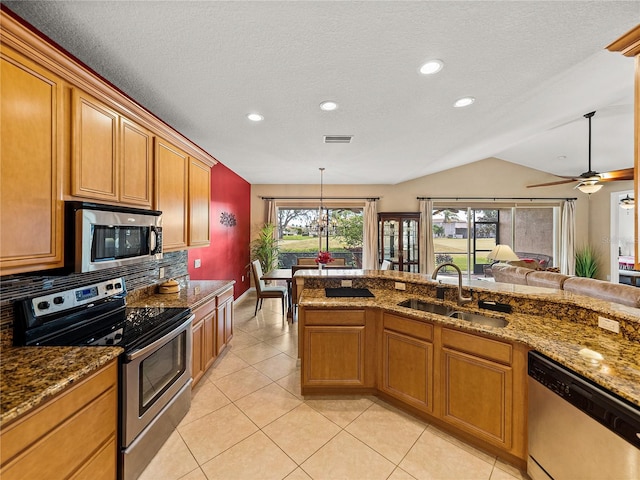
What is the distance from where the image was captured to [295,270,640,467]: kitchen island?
4.84 ft

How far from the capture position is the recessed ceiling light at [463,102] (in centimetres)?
224

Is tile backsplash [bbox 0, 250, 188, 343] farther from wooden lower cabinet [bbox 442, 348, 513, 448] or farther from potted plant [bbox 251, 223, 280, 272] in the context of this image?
potted plant [bbox 251, 223, 280, 272]

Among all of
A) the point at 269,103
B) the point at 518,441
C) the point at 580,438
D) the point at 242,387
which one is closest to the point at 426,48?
the point at 269,103

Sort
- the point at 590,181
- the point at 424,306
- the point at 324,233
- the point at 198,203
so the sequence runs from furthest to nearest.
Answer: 1. the point at 324,233
2. the point at 590,181
3. the point at 198,203
4. the point at 424,306

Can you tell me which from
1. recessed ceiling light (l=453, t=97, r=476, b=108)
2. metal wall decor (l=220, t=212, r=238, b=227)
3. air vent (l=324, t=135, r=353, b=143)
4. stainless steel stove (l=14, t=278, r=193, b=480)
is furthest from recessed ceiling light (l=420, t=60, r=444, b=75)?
metal wall decor (l=220, t=212, r=238, b=227)

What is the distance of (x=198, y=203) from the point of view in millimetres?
2797

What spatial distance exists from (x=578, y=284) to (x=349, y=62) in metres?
3.55

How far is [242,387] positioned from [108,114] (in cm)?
241

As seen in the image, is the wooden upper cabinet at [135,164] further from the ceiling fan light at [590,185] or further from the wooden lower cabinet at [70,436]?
the ceiling fan light at [590,185]

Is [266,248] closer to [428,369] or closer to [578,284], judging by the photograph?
[428,369]

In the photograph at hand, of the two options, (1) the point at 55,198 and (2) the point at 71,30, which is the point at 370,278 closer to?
(1) the point at 55,198

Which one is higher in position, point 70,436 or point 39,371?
point 39,371

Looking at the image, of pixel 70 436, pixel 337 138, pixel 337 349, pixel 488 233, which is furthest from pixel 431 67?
pixel 488 233

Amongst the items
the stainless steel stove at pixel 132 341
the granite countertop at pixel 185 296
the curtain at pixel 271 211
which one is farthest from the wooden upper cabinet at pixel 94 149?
the curtain at pixel 271 211
